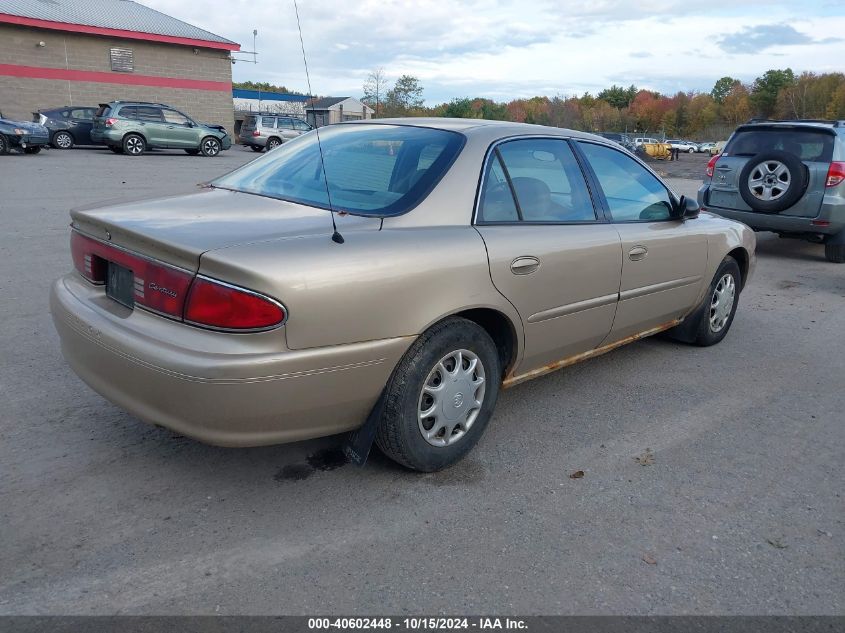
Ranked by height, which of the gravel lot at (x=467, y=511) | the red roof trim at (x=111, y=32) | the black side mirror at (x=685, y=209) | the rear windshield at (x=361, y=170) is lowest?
the gravel lot at (x=467, y=511)

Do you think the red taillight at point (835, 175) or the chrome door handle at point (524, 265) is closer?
the chrome door handle at point (524, 265)

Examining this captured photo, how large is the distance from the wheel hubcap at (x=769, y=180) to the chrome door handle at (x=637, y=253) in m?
5.07

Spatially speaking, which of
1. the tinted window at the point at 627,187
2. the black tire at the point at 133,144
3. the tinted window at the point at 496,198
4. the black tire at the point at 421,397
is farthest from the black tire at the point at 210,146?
the black tire at the point at 421,397

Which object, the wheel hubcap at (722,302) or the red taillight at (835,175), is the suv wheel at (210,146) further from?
the wheel hubcap at (722,302)

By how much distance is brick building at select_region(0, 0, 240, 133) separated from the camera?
26797 mm

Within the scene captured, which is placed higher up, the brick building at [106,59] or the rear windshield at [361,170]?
the brick building at [106,59]

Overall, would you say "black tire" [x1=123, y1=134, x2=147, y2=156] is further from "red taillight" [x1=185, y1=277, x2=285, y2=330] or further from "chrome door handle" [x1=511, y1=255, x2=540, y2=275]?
"red taillight" [x1=185, y1=277, x2=285, y2=330]

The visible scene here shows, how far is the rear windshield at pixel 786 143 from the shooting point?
8.52 meters

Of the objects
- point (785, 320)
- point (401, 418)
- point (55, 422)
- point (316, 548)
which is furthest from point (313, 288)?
point (785, 320)

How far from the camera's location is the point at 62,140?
22953mm

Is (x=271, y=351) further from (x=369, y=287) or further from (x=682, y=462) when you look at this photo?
(x=682, y=462)

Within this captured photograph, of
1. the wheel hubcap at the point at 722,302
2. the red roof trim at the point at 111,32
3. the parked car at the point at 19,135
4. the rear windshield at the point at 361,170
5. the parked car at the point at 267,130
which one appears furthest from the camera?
the parked car at the point at 267,130

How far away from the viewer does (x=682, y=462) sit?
3.45m

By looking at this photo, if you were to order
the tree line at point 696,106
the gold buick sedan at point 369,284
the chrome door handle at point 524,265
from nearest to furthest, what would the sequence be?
the gold buick sedan at point 369,284, the chrome door handle at point 524,265, the tree line at point 696,106
